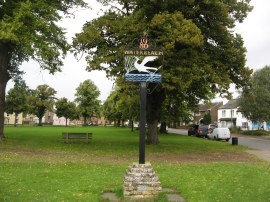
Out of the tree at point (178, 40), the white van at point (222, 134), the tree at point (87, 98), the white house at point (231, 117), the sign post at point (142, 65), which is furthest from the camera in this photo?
the tree at point (87, 98)

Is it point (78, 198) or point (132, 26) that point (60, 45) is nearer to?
point (132, 26)

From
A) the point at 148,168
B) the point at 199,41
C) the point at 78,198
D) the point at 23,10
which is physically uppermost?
the point at 23,10

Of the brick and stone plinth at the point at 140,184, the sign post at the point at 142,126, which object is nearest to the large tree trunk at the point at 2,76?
the sign post at the point at 142,126

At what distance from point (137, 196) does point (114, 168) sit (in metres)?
5.69

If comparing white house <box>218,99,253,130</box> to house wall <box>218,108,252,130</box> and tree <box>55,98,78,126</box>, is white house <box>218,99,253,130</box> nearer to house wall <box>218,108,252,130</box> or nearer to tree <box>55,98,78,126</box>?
house wall <box>218,108,252,130</box>

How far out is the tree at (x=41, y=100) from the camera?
100 meters

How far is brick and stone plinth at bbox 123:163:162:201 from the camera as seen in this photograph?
31.3 feet

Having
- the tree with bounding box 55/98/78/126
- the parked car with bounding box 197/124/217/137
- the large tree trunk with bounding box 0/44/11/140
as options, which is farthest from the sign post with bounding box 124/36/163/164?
the tree with bounding box 55/98/78/126

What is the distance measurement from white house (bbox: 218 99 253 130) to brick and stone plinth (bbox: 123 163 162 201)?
7642 cm

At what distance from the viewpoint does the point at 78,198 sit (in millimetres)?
9516

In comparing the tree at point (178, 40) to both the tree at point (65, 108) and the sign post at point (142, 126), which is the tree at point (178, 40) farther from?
the tree at point (65, 108)

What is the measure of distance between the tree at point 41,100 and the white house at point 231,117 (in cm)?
4441

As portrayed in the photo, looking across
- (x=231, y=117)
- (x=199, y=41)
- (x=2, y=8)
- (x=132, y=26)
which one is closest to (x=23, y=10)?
(x=2, y=8)

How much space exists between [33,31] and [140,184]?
1796 cm
